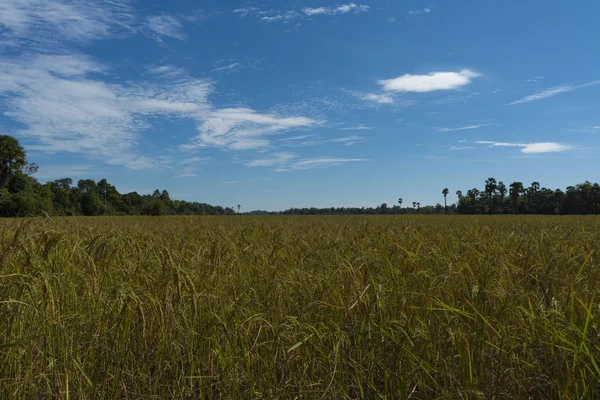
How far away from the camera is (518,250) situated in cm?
475

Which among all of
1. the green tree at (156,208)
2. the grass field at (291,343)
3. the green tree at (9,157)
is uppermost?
the green tree at (9,157)

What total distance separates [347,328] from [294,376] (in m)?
0.68

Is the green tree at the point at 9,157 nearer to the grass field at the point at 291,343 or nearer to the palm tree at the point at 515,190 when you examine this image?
the grass field at the point at 291,343

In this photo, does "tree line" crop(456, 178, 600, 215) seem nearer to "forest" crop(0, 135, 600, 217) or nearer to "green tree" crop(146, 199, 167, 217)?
"forest" crop(0, 135, 600, 217)

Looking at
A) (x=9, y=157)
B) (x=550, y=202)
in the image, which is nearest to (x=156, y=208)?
(x=9, y=157)

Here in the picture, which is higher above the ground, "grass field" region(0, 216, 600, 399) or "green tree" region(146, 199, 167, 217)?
"green tree" region(146, 199, 167, 217)

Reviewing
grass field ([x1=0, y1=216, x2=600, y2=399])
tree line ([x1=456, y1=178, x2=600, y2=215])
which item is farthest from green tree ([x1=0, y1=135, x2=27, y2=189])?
tree line ([x1=456, y1=178, x2=600, y2=215])

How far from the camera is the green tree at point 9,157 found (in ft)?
218

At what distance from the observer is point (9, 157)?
68.1 meters

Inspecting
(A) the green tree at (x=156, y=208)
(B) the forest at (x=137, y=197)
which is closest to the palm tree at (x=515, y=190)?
(B) the forest at (x=137, y=197)

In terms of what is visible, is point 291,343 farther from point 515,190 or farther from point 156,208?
point 515,190

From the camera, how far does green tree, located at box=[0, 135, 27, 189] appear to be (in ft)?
218

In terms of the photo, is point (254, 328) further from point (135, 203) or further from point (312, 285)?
point (135, 203)

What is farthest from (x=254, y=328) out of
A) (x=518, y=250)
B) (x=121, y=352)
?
(x=518, y=250)
